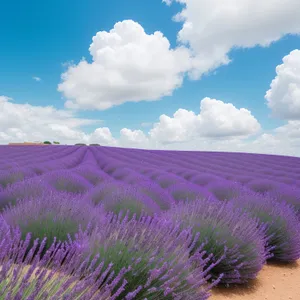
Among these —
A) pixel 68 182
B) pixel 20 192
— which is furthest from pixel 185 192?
pixel 20 192

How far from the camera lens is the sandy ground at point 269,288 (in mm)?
2768

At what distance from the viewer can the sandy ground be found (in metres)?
2.77

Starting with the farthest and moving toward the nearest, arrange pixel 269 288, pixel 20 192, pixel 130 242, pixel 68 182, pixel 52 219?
1. pixel 68 182
2. pixel 20 192
3. pixel 269 288
4. pixel 52 219
5. pixel 130 242

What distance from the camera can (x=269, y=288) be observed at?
299cm

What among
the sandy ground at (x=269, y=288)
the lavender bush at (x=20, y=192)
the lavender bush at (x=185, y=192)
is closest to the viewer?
the sandy ground at (x=269, y=288)

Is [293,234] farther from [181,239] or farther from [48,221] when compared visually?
[48,221]

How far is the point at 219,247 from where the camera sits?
291 centimetres

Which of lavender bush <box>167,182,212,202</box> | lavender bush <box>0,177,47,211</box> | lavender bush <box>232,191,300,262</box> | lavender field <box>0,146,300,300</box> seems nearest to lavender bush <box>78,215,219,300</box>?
lavender field <box>0,146,300,300</box>

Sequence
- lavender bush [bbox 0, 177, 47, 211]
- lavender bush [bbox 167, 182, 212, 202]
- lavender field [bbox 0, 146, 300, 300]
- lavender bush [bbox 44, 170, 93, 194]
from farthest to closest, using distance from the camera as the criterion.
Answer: lavender bush [bbox 44, 170, 93, 194] < lavender bush [bbox 167, 182, 212, 202] < lavender bush [bbox 0, 177, 47, 211] < lavender field [bbox 0, 146, 300, 300]

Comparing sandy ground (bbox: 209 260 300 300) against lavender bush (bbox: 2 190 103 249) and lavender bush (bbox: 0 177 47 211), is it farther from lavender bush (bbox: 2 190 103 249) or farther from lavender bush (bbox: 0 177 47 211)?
lavender bush (bbox: 0 177 47 211)

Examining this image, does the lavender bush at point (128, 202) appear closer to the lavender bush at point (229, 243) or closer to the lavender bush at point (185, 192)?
the lavender bush at point (229, 243)

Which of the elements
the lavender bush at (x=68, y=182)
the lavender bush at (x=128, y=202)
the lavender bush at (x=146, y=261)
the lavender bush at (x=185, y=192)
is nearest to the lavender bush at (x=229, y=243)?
the lavender bush at (x=128, y=202)

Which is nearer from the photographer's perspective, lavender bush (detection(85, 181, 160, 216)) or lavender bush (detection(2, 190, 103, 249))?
lavender bush (detection(2, 190, 103, 249))

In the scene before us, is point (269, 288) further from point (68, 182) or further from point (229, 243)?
point (68, 182)
